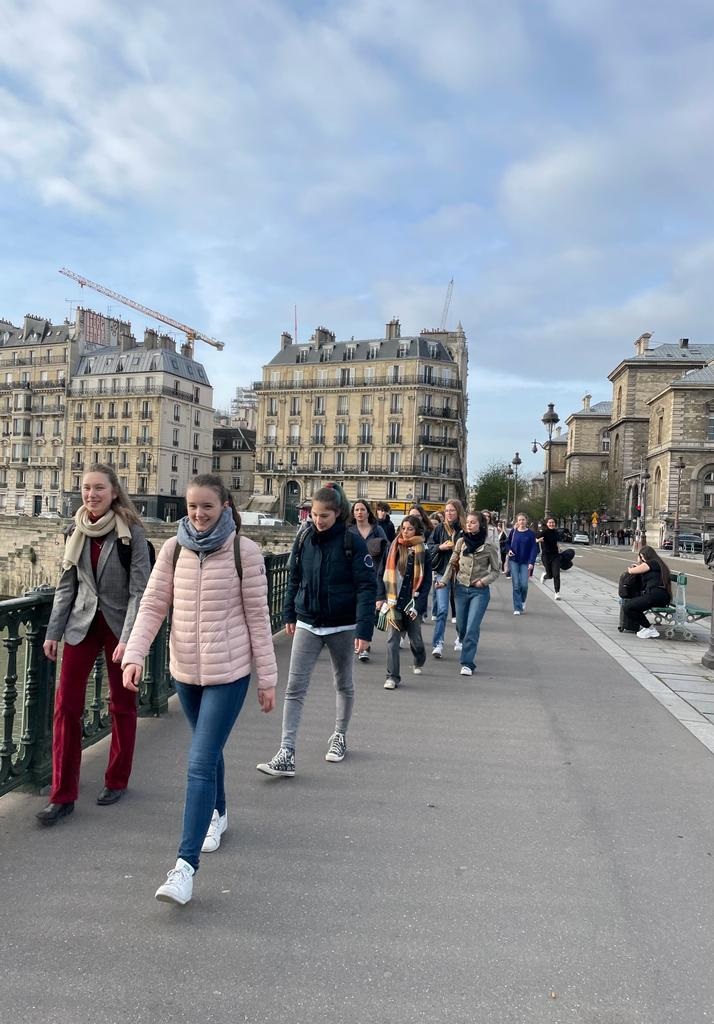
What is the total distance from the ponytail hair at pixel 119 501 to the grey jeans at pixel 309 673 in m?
1.41

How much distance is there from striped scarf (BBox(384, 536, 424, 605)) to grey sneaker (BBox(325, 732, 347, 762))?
252cm

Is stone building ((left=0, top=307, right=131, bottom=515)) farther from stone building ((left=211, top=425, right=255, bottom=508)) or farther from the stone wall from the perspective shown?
the stone wall

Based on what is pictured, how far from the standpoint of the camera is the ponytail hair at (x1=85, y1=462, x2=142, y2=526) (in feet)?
13.6

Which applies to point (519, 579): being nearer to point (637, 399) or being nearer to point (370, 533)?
point (370, 533)

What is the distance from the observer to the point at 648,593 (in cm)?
1116

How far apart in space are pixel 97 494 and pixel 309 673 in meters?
1.87

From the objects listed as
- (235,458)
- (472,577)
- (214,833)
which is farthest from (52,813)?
(235,458)

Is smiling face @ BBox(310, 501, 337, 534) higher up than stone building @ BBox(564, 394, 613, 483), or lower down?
lower down

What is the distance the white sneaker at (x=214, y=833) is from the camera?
3574mm

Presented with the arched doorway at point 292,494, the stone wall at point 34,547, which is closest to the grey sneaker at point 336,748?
the stone wall at point 34,547

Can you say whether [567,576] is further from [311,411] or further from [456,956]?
[311,411]

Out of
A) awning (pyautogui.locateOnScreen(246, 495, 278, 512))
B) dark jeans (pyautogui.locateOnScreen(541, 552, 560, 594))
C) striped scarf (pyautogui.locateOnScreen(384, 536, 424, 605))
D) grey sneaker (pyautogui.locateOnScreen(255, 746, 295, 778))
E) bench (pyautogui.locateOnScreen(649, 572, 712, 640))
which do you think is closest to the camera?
grey sneaker (pyautogui.locateOnScreen(255, 746, 295, 778))

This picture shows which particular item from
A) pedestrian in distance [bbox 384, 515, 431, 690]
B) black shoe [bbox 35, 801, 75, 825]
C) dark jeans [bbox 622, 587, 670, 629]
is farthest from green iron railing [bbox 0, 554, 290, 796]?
dark jeans [bbox 622, 587, 670, 629]

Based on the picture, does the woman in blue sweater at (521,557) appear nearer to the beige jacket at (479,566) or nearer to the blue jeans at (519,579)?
the blue jeans at (519,579)
